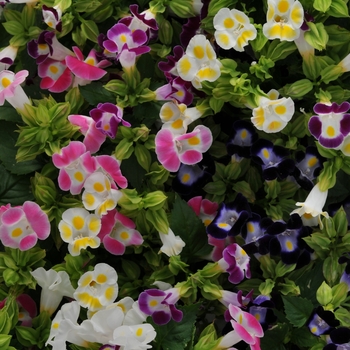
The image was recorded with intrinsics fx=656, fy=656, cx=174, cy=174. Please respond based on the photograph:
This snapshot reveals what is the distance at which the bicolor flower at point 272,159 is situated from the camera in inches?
36.2

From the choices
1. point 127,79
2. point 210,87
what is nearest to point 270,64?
point 210,87

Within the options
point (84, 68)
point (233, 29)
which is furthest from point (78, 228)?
point (233, 29)

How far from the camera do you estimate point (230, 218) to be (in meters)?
0.95

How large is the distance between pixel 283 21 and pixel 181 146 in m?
0.22

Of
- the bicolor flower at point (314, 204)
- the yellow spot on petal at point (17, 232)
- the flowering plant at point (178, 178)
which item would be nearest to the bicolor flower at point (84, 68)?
the flowering plant at point (178, 178)

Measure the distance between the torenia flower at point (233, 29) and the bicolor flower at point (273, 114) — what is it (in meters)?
0.09

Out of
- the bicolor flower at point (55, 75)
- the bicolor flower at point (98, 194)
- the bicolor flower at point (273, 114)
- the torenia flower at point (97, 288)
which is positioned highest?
the bicolor flower at point (273, 114)

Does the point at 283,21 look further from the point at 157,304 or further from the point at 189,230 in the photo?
the point at 157,304

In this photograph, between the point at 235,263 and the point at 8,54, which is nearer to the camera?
the point at 235,263

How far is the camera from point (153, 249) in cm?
96

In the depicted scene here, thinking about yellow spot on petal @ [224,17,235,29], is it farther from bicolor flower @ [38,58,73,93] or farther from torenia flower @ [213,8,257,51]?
bicolor flower @ [38,58,73,93]

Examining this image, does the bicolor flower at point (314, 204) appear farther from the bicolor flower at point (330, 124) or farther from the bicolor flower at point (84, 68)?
the bicolor flower at point (84, 68)

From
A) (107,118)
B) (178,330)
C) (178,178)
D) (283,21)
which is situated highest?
(283,21)

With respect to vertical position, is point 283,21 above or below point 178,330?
above
